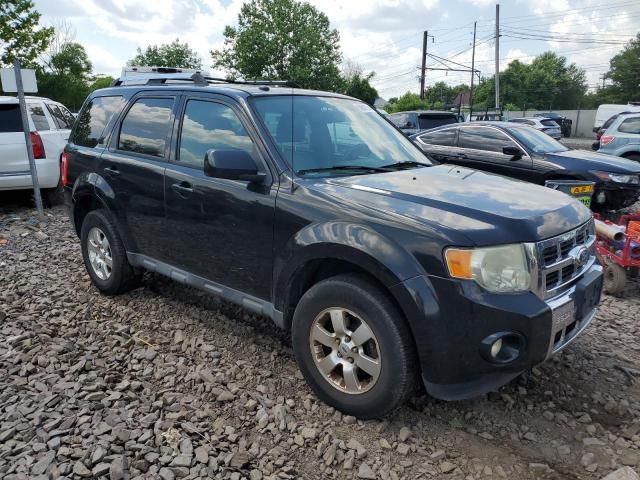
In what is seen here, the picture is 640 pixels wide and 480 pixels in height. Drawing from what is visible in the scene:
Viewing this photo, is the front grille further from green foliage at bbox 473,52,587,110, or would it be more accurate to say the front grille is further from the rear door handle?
green foliage at bbox 473,52,587,110

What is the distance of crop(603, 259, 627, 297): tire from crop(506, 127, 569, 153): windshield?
3535mm

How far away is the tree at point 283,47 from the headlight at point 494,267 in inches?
1760

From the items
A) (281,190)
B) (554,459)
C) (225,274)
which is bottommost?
(554,459)

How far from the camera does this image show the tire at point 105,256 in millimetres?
4426

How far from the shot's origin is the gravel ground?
Answer: 8.54 feet

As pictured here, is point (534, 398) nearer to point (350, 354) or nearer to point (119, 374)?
point (350, 354)

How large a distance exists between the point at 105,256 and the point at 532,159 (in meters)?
6.26

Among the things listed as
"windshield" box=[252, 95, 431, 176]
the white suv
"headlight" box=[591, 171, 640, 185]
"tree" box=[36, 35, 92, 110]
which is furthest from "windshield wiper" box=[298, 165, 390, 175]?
"tree" box=[36, 35, 92, 110]

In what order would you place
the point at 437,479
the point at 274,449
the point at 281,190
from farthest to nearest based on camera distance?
the point at 281,190 → the point at 274,449 → the point at 437,479

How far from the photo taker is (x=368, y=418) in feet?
9.34

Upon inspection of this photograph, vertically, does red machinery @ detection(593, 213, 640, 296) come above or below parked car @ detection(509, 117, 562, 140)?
below

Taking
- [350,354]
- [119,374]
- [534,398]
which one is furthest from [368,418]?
[119,374]

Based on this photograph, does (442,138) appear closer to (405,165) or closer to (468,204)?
(405,165)

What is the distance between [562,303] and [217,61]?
4965cm
